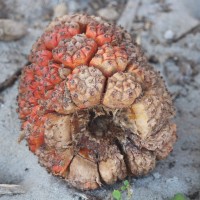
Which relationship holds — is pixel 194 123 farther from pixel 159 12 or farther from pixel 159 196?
pixel 159 12

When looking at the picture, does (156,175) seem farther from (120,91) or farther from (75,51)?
(75,51)

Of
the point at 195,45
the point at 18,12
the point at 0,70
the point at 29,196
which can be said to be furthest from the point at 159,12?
the point at 29,196

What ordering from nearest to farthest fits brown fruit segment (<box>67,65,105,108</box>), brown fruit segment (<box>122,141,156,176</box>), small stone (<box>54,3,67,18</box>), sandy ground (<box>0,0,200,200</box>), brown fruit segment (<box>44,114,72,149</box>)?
brown fruit segment (<box>67,65,105,108</box>), brown fruit segment (<box>44,114,72,149</box>), brown fruit segment (<box>122,141,156,176</box>), sandy ground (<box>0,0,200,200</box>), small stone (<box>54,3,67,18</box>)

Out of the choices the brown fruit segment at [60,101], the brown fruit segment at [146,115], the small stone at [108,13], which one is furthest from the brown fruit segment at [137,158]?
the small stone at [108,13]

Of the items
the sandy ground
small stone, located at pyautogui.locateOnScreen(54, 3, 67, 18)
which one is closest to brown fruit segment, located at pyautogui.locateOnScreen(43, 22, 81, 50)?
the sandy ground

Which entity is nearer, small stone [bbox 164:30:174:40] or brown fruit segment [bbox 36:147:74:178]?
brown fruit segment [bbox 36:147:74:178]

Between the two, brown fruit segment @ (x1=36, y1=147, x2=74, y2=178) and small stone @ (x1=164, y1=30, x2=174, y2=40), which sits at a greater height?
small stone @ (x1=164, y1=30, x2=174, y2=40)

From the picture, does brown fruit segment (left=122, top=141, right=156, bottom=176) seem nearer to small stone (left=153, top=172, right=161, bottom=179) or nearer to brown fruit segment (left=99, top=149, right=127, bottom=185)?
brown fruit segment (left=99, top=149, right=127, bottom=185)
